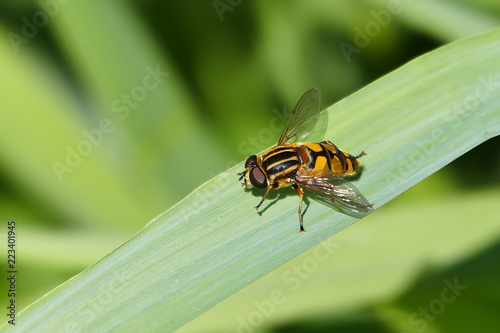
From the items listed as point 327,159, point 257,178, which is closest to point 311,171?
point 327,159

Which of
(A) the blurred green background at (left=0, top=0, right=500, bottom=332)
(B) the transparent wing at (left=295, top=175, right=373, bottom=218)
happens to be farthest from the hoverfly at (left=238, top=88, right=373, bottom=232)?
(A) the blurred green background at (left=0, top=0, right=500, bottom=332)

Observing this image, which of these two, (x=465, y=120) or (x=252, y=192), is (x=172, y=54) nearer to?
(x=252, y=192)

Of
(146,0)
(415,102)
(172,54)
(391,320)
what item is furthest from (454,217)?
(146,0)

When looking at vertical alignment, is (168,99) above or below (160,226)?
above

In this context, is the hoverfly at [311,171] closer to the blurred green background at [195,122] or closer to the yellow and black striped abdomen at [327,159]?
the yellow and black striped abdomen at [327,159]

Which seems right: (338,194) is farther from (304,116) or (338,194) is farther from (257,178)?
(304,116)

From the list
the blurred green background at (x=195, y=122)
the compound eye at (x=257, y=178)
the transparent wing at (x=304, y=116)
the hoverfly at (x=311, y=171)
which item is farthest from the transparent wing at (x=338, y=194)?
the blurred green background at (x=195, y=122)

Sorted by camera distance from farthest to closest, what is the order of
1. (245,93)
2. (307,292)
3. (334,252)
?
1. (245,93)
2. (334,252)
3. (307,292)
